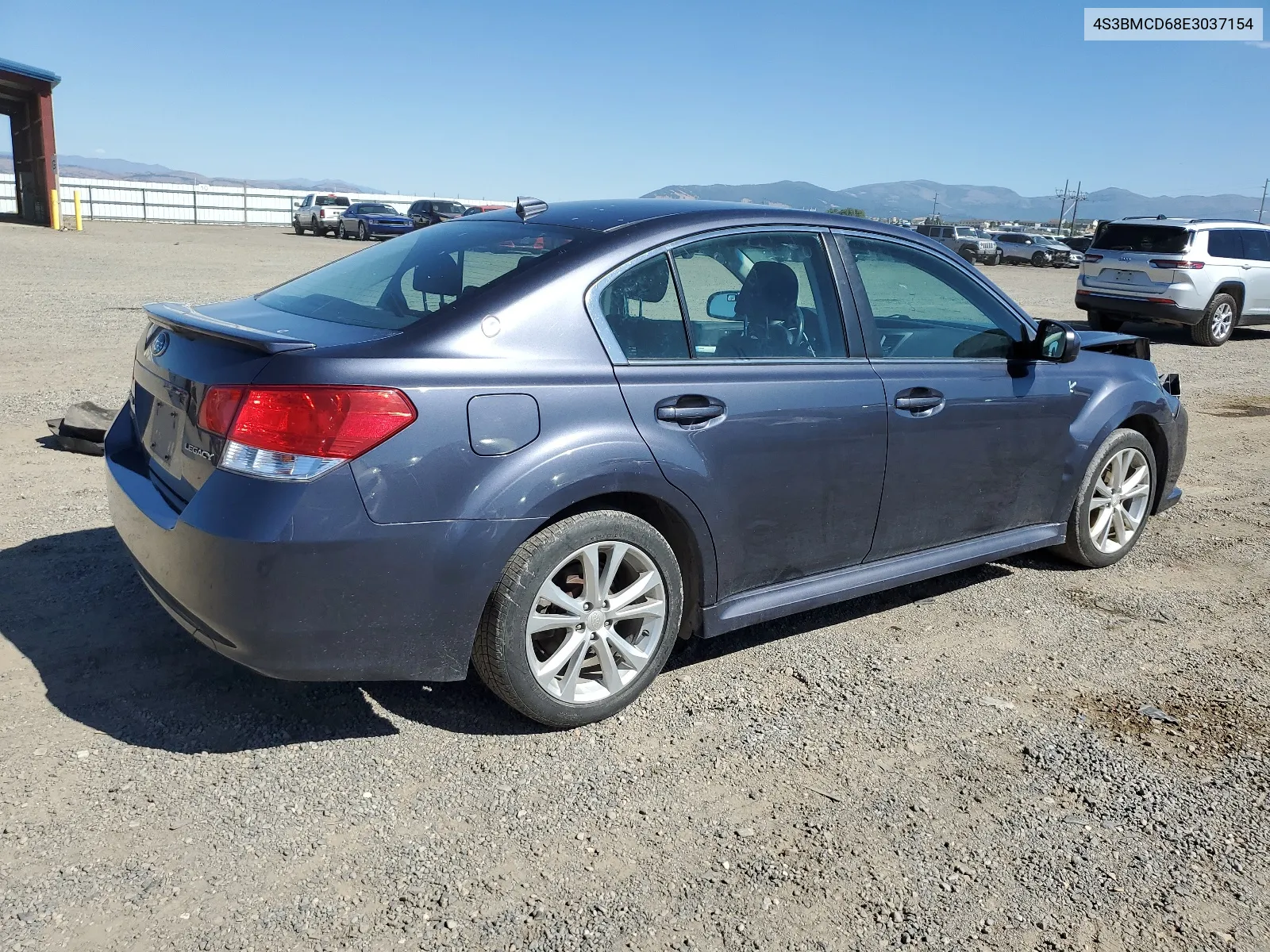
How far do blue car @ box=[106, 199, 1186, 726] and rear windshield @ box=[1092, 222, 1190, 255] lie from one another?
12.4 metres

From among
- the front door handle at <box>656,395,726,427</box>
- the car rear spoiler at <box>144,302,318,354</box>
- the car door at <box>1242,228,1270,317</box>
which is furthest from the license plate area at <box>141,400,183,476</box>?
the car door at <box>1242,228,1270,317</box>

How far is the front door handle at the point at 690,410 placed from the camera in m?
3.43

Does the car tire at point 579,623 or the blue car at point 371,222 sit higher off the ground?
the blue car at point 371,222

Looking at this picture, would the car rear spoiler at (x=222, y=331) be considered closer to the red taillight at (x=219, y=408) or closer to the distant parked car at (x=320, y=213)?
the red taillight at (x=219, y=408)

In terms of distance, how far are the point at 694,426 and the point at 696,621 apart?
2.32 feet

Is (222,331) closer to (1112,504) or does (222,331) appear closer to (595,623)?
(595,623)

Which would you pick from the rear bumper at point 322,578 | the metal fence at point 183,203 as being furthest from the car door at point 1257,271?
the metal fence at point 183,203

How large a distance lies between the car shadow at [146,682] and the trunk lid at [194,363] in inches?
28.9

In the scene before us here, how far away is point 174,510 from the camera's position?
3.15 m

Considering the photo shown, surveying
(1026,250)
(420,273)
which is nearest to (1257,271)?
(420,273)

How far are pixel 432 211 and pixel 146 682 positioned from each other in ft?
127

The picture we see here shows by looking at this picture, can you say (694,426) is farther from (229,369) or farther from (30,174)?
(30,174)

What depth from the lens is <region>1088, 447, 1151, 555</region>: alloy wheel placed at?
5164 mm

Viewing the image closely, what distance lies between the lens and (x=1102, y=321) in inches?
668
